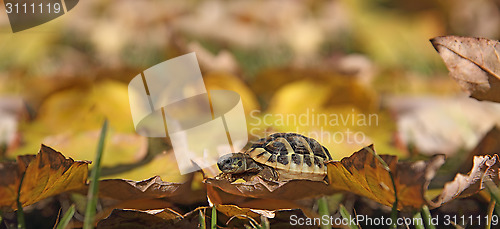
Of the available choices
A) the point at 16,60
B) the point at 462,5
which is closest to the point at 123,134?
the point at 16,60

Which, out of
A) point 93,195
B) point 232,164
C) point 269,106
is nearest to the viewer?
point 93,195

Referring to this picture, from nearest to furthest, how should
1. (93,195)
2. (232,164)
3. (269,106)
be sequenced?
(93,195), (232,164), (269,106)

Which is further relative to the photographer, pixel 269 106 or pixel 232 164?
pixel 269 106

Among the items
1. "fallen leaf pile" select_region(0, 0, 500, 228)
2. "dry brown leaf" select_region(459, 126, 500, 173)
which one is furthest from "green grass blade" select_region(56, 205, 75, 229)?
"dry brown leaf" select_region(459, 126, 500, 173)

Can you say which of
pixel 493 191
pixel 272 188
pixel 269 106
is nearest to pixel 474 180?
pixel 493 191

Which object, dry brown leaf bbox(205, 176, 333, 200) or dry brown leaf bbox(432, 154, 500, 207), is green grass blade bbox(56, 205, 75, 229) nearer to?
dry brown leaf bbox(205, 176, 333, 200)

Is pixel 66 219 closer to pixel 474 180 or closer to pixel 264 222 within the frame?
pixel 264 222

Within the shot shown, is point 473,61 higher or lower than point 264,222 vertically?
higher
